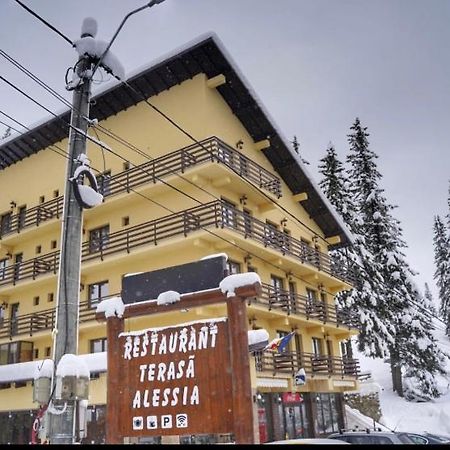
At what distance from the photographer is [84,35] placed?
9461 mm

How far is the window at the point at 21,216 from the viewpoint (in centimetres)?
2612

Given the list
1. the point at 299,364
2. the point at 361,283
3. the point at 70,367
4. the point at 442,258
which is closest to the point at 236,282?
the point at 70,367

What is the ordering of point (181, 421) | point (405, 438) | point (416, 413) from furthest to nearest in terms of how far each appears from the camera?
1. point (416, 413)
2. point (405, 438)
3. point (181, 421)

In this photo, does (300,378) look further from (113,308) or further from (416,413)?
(416,413)

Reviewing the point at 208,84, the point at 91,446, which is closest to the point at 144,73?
the point at 208,84

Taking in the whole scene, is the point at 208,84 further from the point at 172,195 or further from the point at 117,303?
the point at 117,303

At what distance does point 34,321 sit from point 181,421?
60.6 ft

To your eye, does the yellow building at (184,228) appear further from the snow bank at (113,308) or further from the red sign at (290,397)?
the snow bank at (113,308)

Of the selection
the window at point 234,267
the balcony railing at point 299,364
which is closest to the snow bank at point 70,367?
the balcony railing at point 299,364

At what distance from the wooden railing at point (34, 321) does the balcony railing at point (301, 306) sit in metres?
7.44

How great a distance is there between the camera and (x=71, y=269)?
8109 mm

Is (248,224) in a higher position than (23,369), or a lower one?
higher

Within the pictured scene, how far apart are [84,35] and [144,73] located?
533 inches

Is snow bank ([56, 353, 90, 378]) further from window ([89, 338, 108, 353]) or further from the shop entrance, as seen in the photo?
the shop entrance
